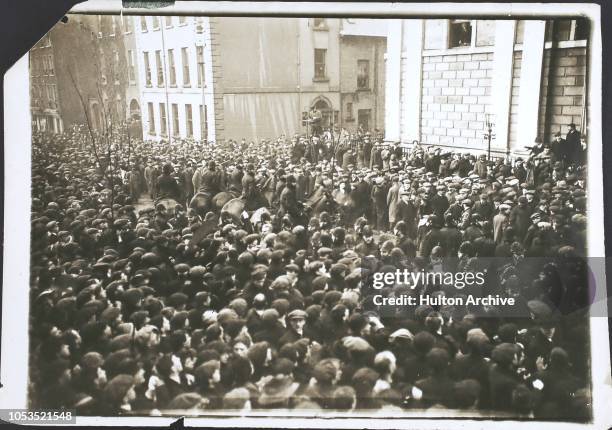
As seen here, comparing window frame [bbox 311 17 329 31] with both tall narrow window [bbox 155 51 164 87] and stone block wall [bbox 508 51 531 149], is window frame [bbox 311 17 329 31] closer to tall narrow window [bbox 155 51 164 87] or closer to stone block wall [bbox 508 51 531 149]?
tall narrow window [bbox 155 51 164 87]

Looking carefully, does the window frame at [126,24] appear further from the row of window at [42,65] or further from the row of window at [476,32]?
the row of window at [476,32]

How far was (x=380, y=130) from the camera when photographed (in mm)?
2461

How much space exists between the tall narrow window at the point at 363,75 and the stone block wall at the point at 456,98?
254 millimetres

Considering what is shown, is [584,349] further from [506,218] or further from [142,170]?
[142,170]

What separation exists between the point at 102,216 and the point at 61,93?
0.58 m

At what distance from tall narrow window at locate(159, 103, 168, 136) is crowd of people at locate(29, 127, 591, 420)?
56 millimetres

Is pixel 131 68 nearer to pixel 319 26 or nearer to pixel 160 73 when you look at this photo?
pixel 160 73

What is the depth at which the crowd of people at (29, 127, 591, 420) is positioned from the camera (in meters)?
2.38

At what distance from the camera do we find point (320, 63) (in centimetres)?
242

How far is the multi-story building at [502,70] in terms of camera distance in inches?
92.3

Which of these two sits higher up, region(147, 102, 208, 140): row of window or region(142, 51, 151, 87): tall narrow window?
region(142, 51, 151, 87): tall narrow window

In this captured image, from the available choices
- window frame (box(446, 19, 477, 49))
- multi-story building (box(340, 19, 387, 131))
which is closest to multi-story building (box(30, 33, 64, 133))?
multi-story building (box(340, 19, 387, 131))

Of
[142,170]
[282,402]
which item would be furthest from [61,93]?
[282,402]
